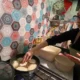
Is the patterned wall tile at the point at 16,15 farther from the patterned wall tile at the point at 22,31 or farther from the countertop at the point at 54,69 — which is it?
the countertop at the point at 54,69

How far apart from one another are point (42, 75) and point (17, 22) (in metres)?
0.45

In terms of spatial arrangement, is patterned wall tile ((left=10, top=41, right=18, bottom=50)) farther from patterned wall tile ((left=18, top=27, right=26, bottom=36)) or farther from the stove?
the stove

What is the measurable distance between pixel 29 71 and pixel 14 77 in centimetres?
10

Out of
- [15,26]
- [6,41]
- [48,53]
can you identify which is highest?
[15,26]

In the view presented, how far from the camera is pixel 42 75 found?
0.88 meters

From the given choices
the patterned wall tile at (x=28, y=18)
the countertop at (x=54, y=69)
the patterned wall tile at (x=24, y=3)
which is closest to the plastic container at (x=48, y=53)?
the countertop at (x=54, y=69)

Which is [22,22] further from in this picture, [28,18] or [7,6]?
[7,6]

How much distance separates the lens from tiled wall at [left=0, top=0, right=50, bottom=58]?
2.85 ft

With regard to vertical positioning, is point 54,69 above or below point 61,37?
below

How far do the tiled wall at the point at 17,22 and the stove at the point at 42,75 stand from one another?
0.83ft

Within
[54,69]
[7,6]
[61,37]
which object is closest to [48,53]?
[54,69]

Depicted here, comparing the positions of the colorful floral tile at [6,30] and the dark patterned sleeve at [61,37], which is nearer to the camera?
the colorful floral tile at [6,30]

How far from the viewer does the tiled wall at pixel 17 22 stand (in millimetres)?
868

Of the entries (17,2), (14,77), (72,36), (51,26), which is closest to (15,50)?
(14,77)
